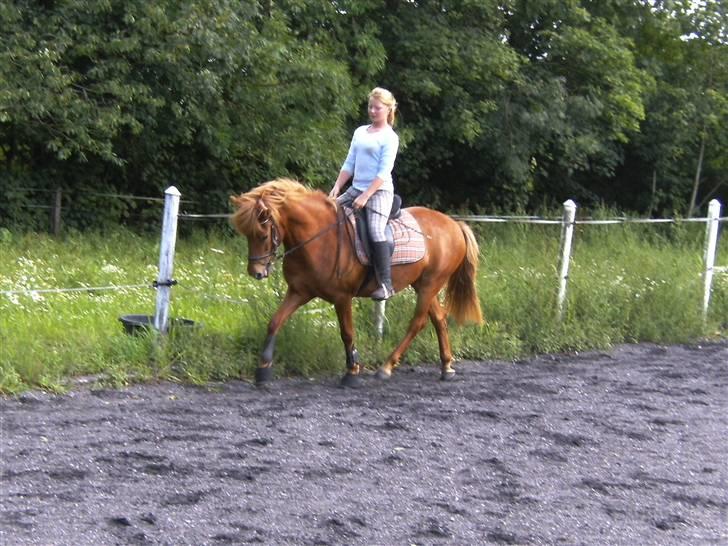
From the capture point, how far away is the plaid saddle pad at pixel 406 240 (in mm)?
8812

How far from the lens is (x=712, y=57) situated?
81.0 ft

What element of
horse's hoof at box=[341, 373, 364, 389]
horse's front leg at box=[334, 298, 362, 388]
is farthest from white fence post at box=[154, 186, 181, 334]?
horse's hoof at box=[341, 373, 364, 389]

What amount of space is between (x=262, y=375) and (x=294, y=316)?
0.94 m

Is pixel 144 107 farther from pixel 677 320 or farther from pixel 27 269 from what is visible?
pixel 677 320

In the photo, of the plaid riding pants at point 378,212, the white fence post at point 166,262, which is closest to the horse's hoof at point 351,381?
the plaid riding pants at point 378,212

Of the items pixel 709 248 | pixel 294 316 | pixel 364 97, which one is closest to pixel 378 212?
pixel 294 316

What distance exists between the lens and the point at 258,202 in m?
7.86

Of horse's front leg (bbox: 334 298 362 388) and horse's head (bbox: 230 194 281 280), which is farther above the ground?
horse's head (bbox: 230 194 281 280)

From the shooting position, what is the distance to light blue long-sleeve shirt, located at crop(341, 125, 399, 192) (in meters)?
8.33

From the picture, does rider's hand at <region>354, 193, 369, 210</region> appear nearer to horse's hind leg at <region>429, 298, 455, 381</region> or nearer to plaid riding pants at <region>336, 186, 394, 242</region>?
plaid riding pants at <region>336, 186, 394, 242</region>

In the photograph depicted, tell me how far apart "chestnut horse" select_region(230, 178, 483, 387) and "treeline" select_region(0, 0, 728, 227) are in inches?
296

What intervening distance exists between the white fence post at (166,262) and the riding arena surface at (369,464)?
71 cm

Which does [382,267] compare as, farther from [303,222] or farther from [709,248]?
[709,248]

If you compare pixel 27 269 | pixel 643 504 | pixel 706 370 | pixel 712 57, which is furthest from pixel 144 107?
pixel 712 57
